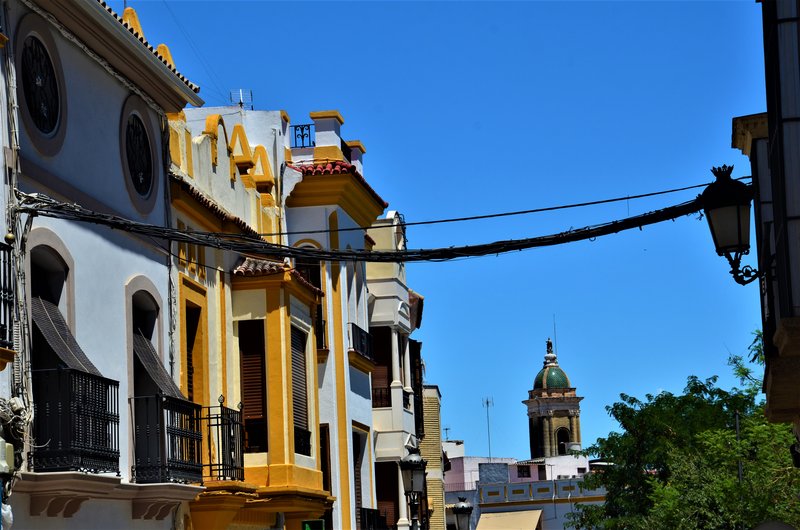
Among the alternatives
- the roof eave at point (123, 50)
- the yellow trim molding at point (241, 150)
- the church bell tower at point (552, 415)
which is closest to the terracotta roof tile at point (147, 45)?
the roof eave at point (123, 50)

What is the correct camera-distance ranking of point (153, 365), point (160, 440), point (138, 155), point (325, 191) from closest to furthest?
1. point (160, 440)
2. point (153, 365)
3. point (138, 155)
4. point (325, 191)

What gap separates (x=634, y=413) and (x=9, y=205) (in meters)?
31.8

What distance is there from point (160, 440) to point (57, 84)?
3797 millimetres

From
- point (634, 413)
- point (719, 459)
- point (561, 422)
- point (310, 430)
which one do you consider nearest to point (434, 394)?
point (634, 413)

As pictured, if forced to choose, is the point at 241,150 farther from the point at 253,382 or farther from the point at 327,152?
the point at 253,382

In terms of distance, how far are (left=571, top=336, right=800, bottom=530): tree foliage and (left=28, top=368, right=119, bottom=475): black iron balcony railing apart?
12153mm

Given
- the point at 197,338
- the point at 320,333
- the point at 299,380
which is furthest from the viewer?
the point at 320,333

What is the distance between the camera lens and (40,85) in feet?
45.6

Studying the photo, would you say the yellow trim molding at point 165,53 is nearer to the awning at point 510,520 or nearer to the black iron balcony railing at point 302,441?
the black iron balcony railing at point 302,441

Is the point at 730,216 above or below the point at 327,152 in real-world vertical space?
below

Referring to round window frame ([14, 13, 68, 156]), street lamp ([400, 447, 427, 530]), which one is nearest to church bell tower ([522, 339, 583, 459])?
street lamp ([400, 447, 427, 530])

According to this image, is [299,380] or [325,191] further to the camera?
[325,191]

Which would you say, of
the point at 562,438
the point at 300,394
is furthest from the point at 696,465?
the point at 562,438

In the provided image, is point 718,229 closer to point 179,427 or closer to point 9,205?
point 9,205
